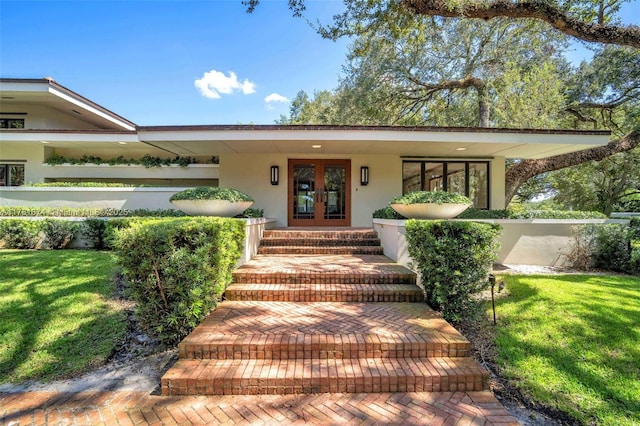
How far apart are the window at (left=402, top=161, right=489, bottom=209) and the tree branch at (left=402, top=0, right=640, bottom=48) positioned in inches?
186

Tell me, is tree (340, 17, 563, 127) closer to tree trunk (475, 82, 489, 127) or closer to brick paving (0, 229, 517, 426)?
tree trunk (475, 82, 489, 127)

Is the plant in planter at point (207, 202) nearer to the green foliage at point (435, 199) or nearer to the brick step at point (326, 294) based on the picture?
the brick step at point (326, 294)

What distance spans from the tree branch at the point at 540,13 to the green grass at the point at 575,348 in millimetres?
5408

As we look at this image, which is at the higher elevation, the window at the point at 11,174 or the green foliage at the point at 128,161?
the green foliage at the point at 128,161

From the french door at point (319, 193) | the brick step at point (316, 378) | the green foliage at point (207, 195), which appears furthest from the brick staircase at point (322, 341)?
the french door at point (319, 193)

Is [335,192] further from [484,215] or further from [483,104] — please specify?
[483,104]

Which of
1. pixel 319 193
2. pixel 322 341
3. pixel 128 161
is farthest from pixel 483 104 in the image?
pixel 128 161

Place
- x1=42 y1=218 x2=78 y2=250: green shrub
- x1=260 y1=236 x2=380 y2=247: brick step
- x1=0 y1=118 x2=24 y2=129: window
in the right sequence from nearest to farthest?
x1=260 y1=236 x2=380 y2=247: brick step < x1=42 y1=218 x2=78 y2=250: green shrub < x1=0 y1=118 x2=24 y2=129: window

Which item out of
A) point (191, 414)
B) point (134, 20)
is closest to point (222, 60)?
point (134, 20)

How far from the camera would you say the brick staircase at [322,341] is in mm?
3035

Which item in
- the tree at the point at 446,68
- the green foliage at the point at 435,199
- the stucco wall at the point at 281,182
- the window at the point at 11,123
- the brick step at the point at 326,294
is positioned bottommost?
the brick step at the point at 326,294

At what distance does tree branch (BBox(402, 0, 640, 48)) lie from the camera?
639cm

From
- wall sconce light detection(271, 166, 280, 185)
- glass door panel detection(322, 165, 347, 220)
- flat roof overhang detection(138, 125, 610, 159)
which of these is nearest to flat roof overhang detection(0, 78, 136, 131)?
flat roof overhang detection(138, 125, 610, 159)

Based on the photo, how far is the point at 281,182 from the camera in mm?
10406
